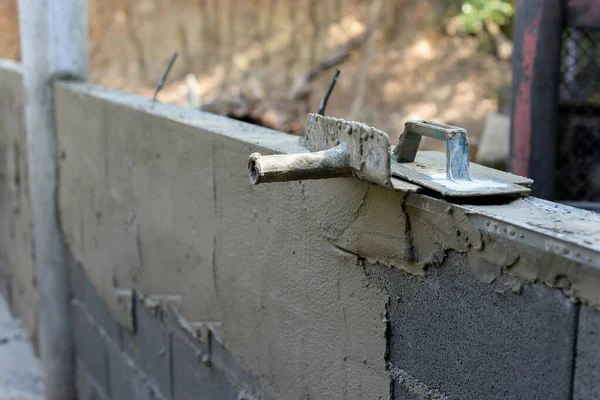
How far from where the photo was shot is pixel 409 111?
11.5 meters

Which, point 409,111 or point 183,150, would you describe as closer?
point 183,150

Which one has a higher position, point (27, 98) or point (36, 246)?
point (27, 98)

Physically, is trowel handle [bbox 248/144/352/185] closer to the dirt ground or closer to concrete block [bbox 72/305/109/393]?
concrete block [bbox 72/305/109/393]

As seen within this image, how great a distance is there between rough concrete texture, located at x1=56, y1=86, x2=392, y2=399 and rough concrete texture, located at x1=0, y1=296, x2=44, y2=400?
1.42 m

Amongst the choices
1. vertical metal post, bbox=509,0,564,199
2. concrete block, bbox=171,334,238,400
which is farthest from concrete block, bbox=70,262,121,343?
vertical metal post, bbox=509,0,564,199

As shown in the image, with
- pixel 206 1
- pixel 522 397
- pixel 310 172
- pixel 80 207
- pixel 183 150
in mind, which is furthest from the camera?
pixel 206 1

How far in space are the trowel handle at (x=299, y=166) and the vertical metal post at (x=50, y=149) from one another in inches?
118

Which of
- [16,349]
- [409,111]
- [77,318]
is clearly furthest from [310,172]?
[409,111]

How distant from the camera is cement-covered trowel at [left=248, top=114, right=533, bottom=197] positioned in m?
1.55

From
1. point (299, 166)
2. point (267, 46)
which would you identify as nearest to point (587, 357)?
point (299, 166)

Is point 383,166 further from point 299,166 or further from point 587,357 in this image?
point 587,357

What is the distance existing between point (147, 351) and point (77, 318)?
1273mm

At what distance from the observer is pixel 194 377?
287 centimetres

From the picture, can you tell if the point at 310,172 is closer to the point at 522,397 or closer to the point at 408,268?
the point at 408,268
